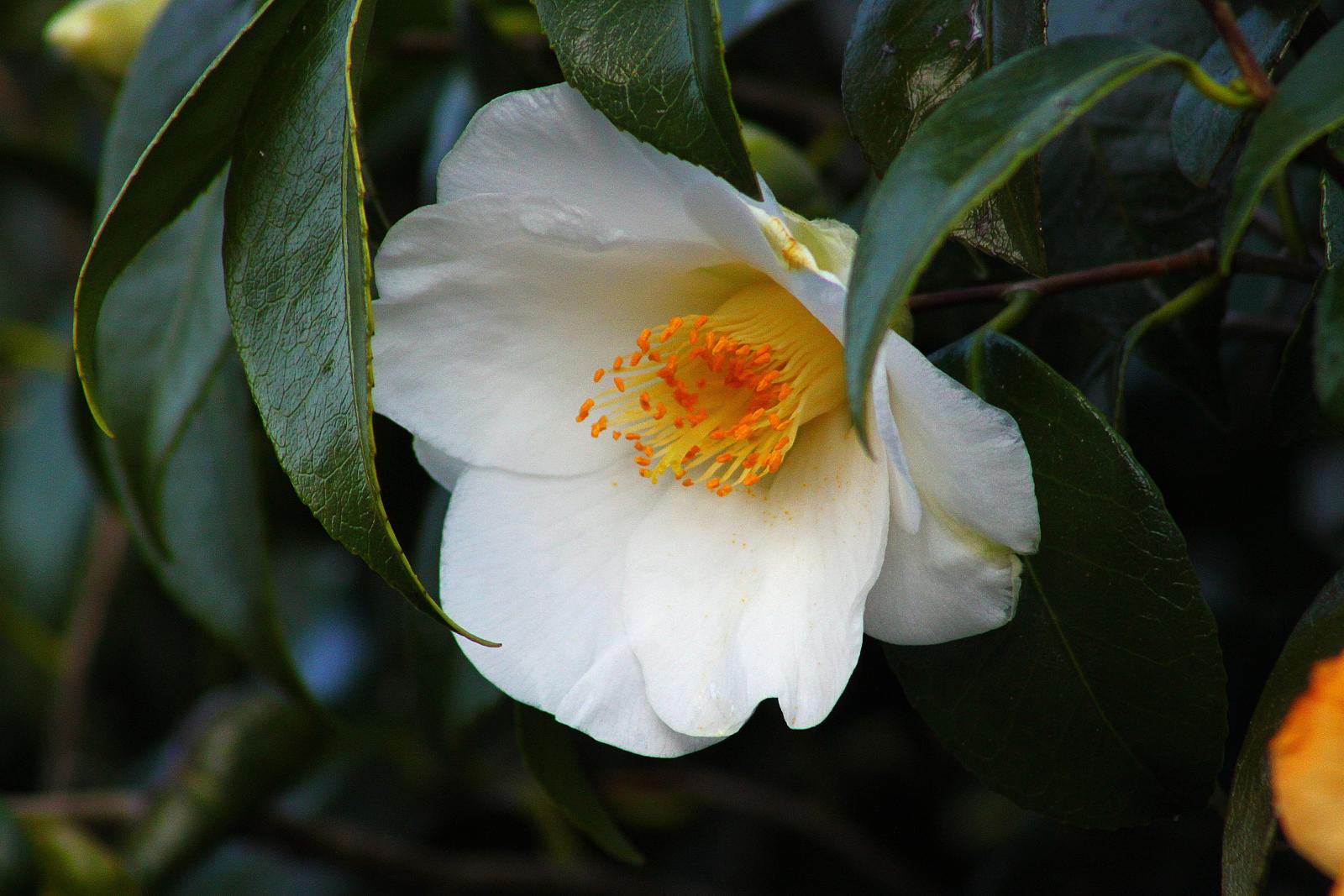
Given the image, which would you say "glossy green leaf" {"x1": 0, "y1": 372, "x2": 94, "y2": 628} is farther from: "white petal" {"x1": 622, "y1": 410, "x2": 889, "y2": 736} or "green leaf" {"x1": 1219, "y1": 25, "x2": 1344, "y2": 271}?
"green leaf" {"x1": 1219, "y1": 25, "x2": 1344, "y2": 271}

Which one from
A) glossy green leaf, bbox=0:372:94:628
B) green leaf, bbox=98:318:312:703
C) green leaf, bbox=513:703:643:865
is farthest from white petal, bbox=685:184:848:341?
glossy green leaf, bbox=0:372:94:628

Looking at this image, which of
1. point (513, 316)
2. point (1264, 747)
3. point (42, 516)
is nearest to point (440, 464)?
point (513, 316)

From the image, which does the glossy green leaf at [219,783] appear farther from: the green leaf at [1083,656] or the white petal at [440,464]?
the green leaf at [1083,656]

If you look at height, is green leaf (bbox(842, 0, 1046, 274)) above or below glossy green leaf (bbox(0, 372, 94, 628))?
above

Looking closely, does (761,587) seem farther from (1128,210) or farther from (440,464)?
(1128,210)

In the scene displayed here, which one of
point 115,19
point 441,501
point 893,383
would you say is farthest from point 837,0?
point 893,383

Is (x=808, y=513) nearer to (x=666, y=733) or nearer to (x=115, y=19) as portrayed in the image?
(x=666, y=733)

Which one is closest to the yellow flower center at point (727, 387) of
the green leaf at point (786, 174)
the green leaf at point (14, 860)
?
the green leaf at point (786, 174)
